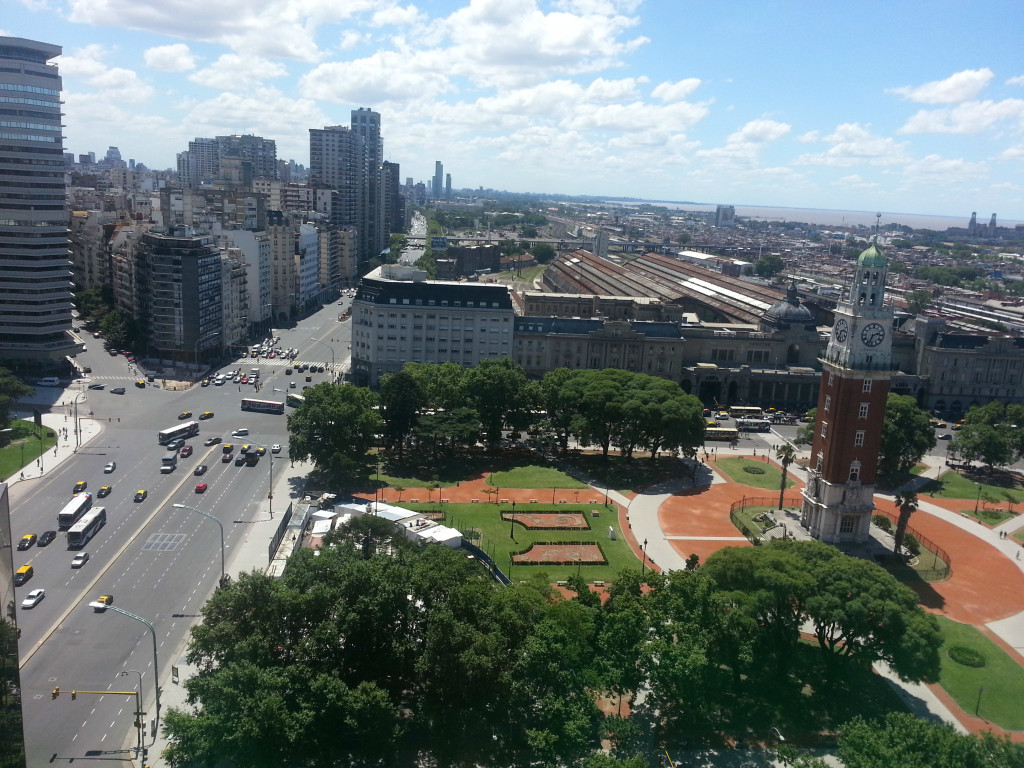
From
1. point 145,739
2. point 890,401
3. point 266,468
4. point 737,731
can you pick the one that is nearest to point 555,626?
point 737,731

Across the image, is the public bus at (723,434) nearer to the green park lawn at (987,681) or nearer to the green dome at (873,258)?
the green dome at (873,258)

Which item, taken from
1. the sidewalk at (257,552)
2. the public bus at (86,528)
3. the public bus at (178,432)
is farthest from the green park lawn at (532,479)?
the public bus at (86,528)

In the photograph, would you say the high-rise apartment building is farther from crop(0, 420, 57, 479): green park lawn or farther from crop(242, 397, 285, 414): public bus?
crop(242, 397, 285, 414): public bus

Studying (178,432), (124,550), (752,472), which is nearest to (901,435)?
(752,472)

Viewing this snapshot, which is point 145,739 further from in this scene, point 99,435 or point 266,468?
point 99,435

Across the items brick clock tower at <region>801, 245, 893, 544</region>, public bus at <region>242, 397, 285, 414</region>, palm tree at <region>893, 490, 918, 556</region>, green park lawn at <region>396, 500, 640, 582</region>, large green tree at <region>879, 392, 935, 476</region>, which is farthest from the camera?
public bus at <region>242, 397, 285, 414</region>

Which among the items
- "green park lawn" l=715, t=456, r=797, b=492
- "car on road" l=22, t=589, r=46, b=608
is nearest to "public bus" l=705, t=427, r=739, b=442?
"green park lawn" l=715, t=456, r=797, b=492
